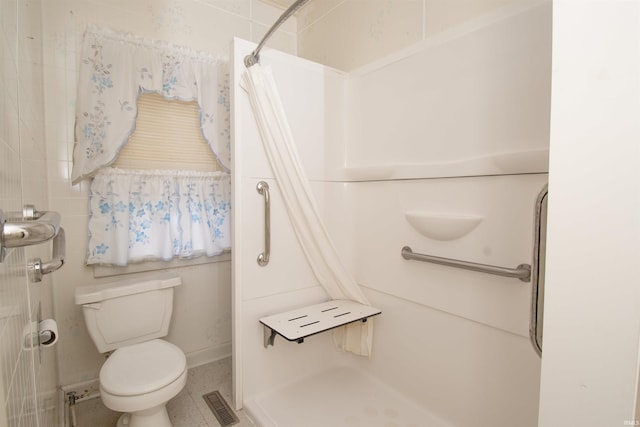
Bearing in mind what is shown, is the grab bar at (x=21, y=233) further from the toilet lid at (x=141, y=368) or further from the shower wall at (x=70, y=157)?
the shower wall at (x=70, y=157)

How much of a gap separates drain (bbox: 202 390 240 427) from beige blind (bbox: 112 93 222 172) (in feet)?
4.83

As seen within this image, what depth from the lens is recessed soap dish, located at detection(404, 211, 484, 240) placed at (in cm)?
141

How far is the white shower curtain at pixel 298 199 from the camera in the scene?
163 centimetres

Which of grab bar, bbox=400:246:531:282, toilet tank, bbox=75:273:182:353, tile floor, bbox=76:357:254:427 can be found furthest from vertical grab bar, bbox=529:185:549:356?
toilet tank, bbox=75:273:182:353

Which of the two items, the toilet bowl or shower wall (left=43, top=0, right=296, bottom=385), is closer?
the toilet bowl

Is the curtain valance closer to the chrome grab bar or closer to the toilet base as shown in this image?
the chrome grab bar

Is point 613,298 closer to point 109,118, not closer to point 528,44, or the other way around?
point 528,44

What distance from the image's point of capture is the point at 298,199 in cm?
174

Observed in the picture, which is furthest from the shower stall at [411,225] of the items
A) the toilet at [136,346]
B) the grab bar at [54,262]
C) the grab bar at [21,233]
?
the grab bar at [21,233]

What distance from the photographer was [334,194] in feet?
6.65

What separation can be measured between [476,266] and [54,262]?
1468mm

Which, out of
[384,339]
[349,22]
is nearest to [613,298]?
[384,339]

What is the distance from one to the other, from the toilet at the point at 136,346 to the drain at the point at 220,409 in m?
0.27

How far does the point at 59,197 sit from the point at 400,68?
2.07 metres
